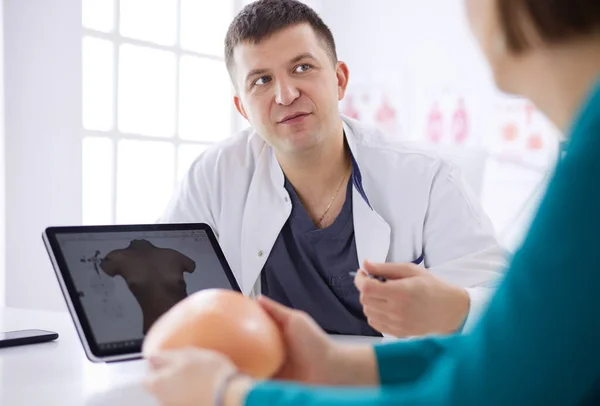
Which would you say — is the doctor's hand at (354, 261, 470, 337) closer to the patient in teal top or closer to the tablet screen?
the tablet screen

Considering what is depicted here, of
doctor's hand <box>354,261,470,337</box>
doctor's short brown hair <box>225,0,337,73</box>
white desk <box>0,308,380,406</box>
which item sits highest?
doctor's short brown hair <box>225,0,337,73</box>

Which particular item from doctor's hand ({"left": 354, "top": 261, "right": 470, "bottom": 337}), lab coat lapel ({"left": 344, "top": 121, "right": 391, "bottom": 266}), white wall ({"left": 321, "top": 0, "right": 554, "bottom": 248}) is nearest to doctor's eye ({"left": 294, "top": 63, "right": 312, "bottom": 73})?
lab coat lapel ({"left": 344, "top": 121, "right": 391, "bottom": 266})

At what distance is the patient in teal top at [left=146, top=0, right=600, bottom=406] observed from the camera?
476 millimetres

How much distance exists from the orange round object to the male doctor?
0.85 metres

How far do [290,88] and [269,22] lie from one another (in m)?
0.18

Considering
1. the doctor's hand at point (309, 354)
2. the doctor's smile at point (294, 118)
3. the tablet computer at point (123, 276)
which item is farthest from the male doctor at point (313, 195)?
the doctor's hand at point (309, 354)

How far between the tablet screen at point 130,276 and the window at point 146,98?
5.07 ft

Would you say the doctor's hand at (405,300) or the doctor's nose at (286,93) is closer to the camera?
the doctor's hand at (405,300)

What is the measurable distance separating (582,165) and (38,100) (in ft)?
7.19

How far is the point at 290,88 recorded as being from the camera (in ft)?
5.30

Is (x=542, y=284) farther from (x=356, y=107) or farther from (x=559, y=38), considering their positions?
(x=356, y=107)

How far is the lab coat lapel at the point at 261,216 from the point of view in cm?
160

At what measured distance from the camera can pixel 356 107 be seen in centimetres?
380

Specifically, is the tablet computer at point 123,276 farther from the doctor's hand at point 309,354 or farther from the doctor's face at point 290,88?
the doctor's face at point 290,88
